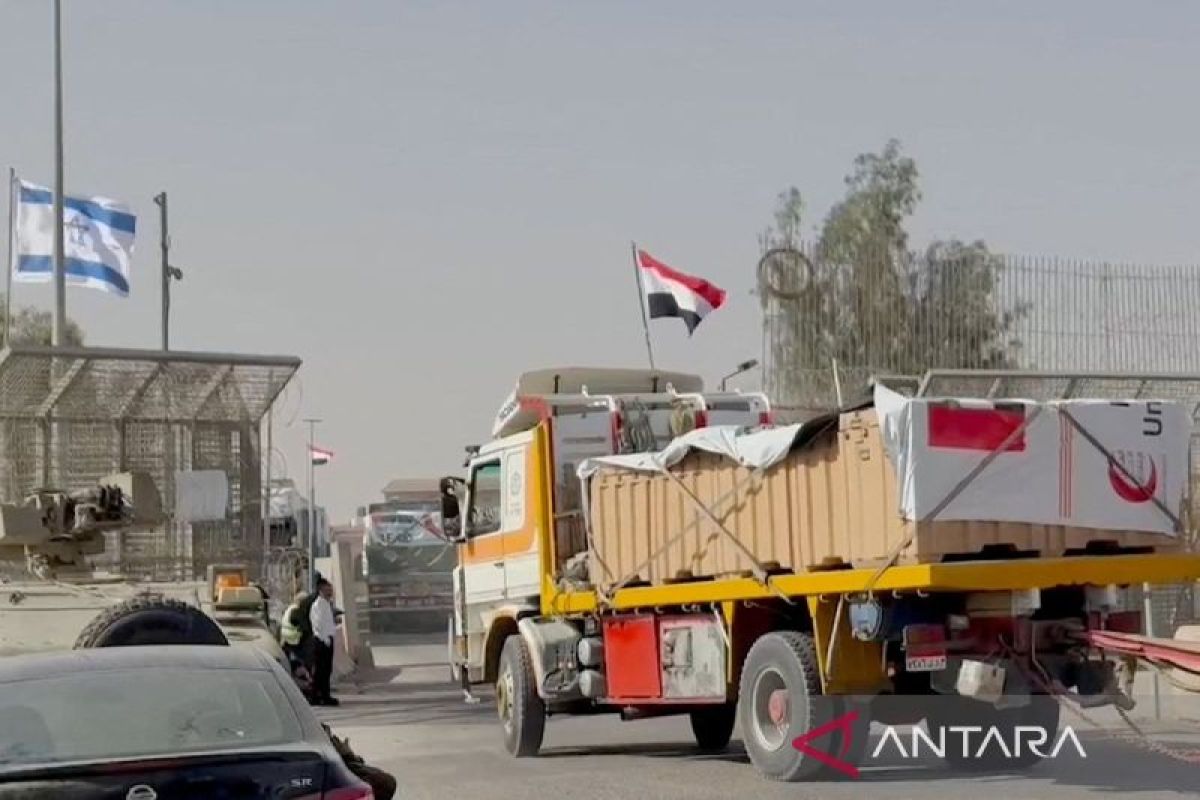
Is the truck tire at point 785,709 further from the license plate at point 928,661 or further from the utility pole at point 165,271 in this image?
the utility pole at point 165,271

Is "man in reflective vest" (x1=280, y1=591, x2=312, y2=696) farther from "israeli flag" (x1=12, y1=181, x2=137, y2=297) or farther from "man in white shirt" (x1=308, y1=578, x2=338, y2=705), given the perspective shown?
"israeli flag" (x1=12, y1=181, x2=137, y2=297)

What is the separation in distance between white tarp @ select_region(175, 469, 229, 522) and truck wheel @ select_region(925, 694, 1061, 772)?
1627cm

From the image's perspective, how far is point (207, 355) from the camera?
27359 millimetres

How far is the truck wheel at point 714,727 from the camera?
673 inches

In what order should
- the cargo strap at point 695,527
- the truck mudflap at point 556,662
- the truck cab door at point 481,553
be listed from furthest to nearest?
the truck cab door at point 481,553 → the truck mudflap at point 556,662 → the cargo strap at point 695,527

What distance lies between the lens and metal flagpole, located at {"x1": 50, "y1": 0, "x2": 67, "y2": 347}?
31422 millimetres

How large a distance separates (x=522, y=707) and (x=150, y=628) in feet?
9.76

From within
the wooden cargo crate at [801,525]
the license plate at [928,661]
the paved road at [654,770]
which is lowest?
the paved road at [654,770]

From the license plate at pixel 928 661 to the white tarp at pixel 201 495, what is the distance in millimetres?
17565

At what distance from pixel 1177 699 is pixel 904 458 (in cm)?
677

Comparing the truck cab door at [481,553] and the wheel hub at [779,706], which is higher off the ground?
the truck cab door at [481,553]

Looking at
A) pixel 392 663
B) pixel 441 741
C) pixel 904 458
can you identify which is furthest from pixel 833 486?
pixel 392 663

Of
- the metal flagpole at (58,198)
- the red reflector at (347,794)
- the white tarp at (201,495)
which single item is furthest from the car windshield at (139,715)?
the metal flagpole at (58,198)

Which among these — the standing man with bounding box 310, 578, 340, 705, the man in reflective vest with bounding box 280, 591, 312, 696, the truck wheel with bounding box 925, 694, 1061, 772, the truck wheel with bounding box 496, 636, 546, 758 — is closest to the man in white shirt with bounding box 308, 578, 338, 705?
the standing man with bounding box 310, 578, 340, 705
